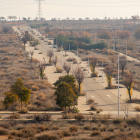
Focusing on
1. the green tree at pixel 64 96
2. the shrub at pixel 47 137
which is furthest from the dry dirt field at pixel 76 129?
the green tree at pixel 64 96

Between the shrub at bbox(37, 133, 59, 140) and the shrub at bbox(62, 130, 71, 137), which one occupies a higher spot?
the shrub at bbox(37, 133, 59, 140)

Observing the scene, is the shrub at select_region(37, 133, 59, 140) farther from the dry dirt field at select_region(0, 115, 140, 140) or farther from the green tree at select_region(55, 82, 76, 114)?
the green tree at select_region(55, 82, 76, 114)

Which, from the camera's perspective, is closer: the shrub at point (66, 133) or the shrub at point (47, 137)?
the shrub at point (47, 137)

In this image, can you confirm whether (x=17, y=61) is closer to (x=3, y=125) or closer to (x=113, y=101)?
(x=113, y=101)

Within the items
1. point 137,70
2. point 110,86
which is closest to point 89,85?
point 110,86

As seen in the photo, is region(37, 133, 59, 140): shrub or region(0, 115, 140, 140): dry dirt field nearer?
region(37, 133, 59, 140): shrub

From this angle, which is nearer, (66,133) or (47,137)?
(47,137)

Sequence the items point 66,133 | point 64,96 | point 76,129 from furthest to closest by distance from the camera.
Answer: point 64,96, point 76,129, point 66,133

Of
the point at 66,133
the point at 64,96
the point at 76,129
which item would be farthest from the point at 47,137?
the point at 64,96

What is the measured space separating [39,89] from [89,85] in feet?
25.1

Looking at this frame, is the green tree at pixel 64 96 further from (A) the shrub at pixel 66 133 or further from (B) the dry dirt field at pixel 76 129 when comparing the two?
(A) the shrub at pixel 66 133

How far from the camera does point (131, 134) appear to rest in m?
13.8

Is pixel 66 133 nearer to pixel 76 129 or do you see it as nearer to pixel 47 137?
pixel 76 129

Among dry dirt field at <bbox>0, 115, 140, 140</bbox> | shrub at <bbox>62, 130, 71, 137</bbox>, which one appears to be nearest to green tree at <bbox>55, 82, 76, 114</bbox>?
dry dirt field at <bbox>0, 115, 140, 140</bbox>
